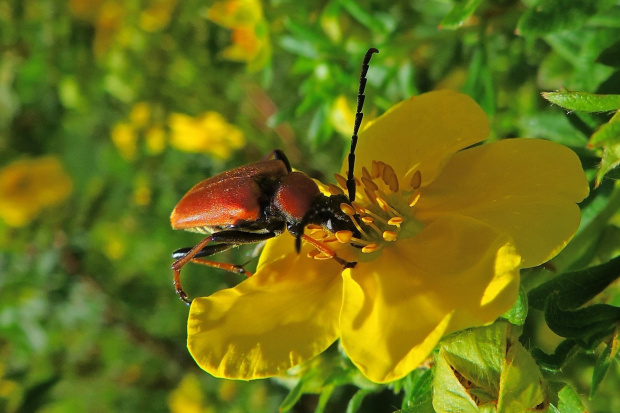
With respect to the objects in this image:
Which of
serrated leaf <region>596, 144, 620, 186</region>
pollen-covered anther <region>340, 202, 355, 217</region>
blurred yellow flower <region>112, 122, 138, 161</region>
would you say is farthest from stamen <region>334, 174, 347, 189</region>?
blurred yellow flower <region>112, 122, 138, 161</region>

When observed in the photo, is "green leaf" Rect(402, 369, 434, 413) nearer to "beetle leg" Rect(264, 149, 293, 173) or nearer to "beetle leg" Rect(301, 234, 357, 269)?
"beetle leg" Rect(301, 234, 357, 269)

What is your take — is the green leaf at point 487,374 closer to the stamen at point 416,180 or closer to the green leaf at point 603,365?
the green leaf at point 603,365

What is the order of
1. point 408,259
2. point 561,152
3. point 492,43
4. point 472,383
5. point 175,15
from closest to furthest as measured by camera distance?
point 472,383 < point 561,152 < point 408,259 < point 492,43 < point 175,15

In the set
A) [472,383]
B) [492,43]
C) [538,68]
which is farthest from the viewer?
[538,68]

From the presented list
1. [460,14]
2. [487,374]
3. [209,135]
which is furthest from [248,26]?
[487,374]

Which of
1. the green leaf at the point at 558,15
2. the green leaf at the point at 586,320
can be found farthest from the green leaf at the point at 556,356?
the green leaf at the point at 558,15

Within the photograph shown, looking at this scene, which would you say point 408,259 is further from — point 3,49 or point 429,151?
point 3,49

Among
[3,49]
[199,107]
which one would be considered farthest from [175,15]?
[3,49]
